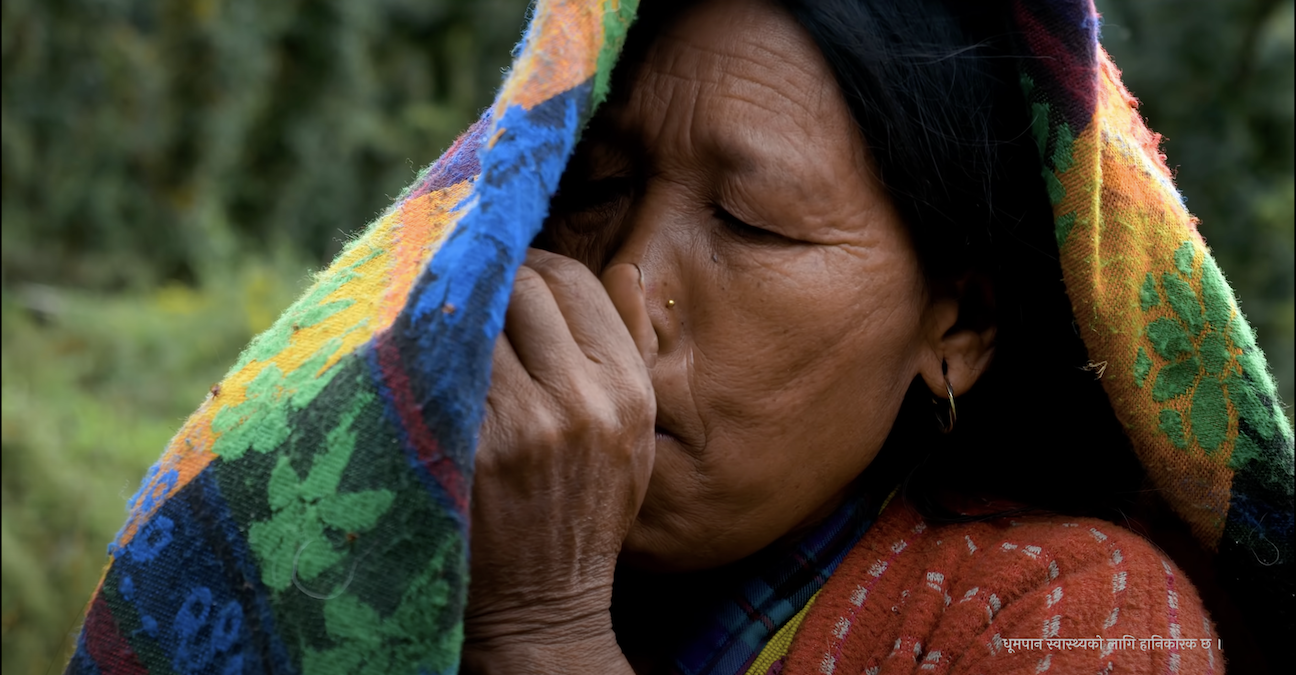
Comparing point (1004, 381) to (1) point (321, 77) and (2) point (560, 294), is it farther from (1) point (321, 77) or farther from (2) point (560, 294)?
(1) point (321, 77)

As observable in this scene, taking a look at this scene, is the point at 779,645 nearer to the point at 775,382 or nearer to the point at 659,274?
the point at 775,382

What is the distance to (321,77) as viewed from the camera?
25.8 feet

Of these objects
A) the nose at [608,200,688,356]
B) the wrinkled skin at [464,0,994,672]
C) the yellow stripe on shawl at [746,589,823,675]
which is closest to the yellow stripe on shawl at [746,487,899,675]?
the yellow stripe on shawl at [746,589,823,675]

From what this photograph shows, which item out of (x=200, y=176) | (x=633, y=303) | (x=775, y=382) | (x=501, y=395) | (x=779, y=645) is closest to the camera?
(x=501, y=395)

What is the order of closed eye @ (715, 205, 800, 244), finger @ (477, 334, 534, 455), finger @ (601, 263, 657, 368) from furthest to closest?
closed eye @ (715, 205, 800, 244) < finger @ (601, 263, 657, 368) < finger @ (477, 334, 534, 455)

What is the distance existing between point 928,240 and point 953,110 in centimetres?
20

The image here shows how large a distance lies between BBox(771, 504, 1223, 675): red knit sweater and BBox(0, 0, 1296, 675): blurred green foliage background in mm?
1698

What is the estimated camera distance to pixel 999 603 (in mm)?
1568

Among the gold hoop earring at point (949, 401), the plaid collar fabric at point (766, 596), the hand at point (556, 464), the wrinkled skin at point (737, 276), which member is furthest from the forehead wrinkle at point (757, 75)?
the plaid collar fabric at point (766, 596)

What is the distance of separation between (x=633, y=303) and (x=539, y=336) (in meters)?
0.24

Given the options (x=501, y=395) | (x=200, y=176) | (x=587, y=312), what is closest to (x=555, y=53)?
(x=587, y=312)

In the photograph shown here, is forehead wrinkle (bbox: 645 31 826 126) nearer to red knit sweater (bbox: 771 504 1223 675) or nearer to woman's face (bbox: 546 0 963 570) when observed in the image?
woman's face (bbox: 546 0 963 570)

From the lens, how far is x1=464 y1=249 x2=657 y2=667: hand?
120 cm

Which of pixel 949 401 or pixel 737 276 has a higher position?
pixel 737 276
